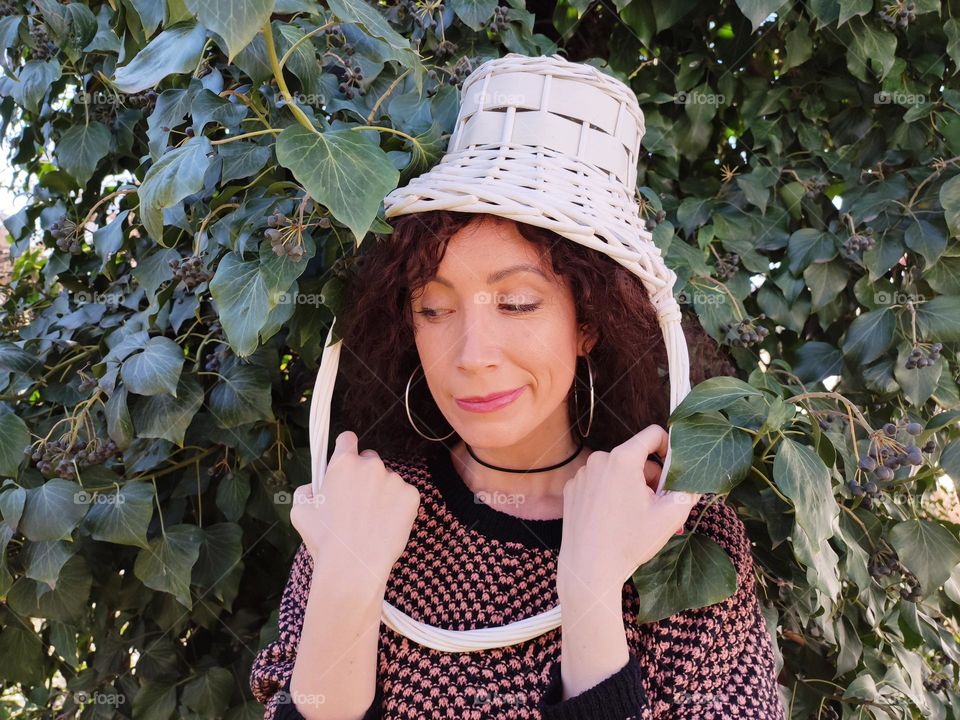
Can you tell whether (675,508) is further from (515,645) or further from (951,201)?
(951,201)

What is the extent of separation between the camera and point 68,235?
1520 mm

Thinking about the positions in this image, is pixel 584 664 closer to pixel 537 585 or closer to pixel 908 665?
pixel 537 585

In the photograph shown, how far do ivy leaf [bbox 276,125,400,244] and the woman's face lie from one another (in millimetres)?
179

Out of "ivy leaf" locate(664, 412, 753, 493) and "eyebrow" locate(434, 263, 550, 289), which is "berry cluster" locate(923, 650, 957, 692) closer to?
"ivy leaf" locate(664, 412, 753, 493)

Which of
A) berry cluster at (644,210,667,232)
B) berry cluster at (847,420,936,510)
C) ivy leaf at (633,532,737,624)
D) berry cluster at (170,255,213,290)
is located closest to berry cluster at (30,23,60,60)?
berry cluster at (170,255,213,290)

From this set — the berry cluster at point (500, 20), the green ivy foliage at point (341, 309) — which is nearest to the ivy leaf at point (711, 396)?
the green ivy foliage at point (341, 309)

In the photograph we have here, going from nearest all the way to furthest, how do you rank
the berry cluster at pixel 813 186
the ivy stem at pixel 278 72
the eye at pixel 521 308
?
the ivy stem at pixel 278 72
the eye at pixel 521 308
the berry cluster at pixel 813 186

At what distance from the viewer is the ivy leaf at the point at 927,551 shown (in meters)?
1.17

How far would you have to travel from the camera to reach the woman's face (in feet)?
3.46

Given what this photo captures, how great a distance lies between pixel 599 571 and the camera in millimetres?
981

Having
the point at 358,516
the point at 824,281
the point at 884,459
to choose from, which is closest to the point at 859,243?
the point at 824,281

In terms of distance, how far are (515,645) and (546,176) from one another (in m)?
0.60

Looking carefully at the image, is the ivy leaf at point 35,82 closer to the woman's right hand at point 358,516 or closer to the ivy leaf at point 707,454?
the woman's right hand at point 358,516

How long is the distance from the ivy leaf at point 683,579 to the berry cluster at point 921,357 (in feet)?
1.63
